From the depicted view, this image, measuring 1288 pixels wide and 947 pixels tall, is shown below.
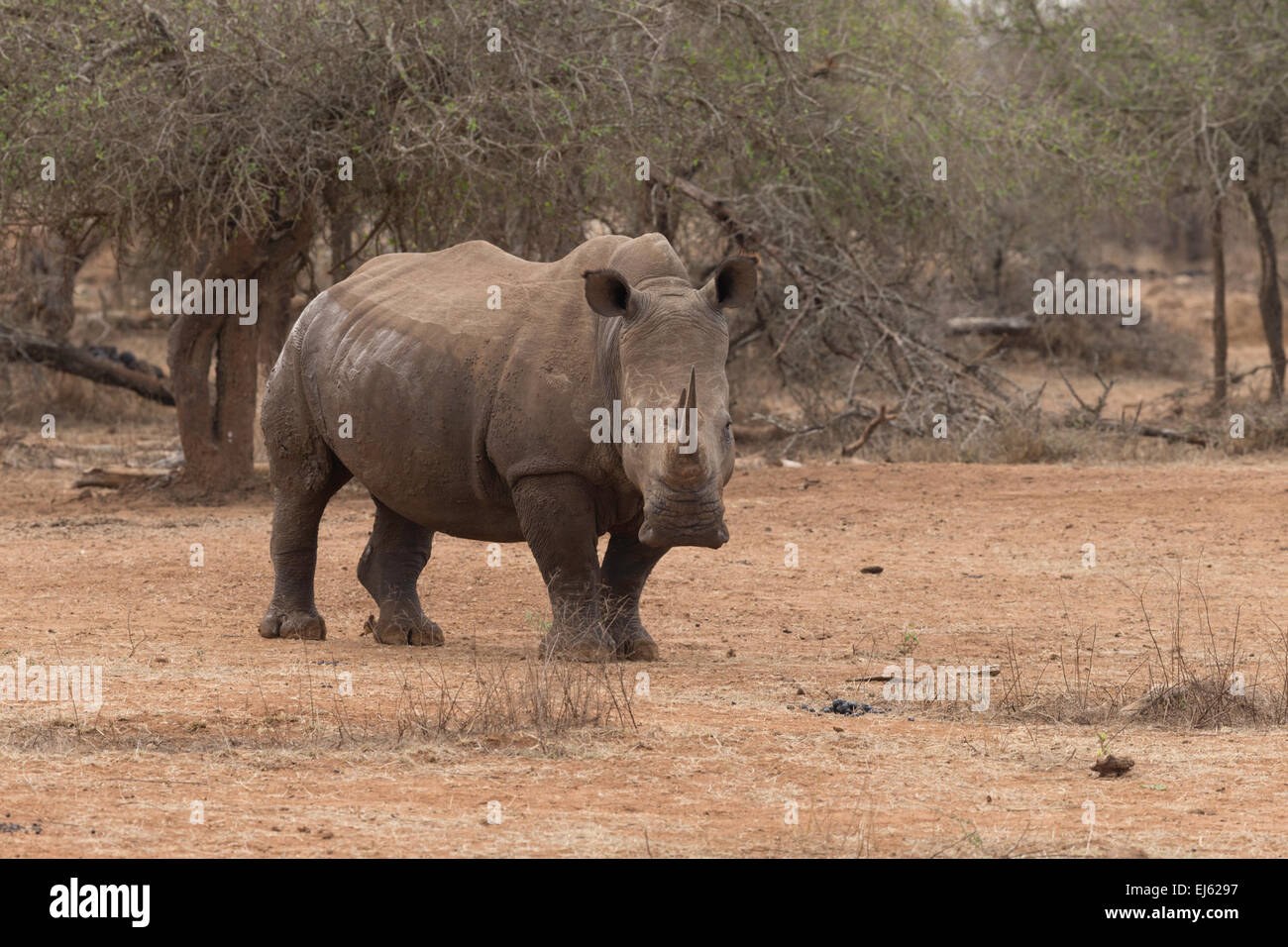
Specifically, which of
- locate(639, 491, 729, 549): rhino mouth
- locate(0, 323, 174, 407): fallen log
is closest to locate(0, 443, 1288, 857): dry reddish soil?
locate(639, 491, 729, 549): rhino mouth

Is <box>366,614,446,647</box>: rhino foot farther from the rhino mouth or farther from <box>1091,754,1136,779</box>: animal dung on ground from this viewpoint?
<box>1091,754,1136,779</box>: animal dung on ground

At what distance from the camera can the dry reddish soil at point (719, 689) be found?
17.1 feet

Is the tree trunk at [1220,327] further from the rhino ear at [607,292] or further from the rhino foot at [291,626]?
the rhino ear at [607,292]

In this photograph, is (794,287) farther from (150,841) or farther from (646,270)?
(150,841)

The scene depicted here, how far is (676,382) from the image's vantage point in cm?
734

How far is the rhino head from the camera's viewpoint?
7027 mm

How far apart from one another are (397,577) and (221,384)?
21.1 ft

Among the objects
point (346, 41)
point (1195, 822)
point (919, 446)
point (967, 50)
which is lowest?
point (1195, 822)

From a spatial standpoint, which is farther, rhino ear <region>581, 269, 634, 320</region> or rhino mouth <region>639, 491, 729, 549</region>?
rhino ear <region>581, 269, 634, 320</region>

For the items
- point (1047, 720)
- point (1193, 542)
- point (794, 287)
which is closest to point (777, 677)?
point (1047, 720)

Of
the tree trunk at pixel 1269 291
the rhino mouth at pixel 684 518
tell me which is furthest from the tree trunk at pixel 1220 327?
the rhino mouth at pixel 684 518

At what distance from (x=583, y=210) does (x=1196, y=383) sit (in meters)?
12.8

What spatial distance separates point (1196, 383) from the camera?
2428cm

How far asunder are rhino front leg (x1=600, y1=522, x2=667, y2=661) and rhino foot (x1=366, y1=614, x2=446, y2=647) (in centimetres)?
115
